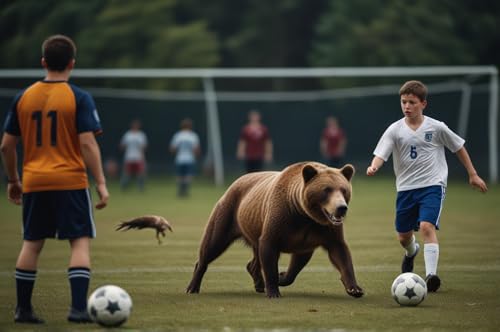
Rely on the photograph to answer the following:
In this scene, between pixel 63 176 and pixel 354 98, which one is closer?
pixel 63 176

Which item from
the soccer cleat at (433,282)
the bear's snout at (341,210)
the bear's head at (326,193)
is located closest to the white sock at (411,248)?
the soccer cleat at (433,282)

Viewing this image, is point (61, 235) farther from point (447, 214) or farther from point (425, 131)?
point (447, 214)

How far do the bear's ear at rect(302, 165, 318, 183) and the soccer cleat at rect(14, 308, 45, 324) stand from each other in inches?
104

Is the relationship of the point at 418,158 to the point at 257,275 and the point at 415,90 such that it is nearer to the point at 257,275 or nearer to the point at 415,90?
the point at 415,90

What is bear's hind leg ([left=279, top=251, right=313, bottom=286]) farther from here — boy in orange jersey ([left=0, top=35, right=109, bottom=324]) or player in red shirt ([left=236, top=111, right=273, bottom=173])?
player in red shirt ([left=236, top=111, right=273, bottom=173])

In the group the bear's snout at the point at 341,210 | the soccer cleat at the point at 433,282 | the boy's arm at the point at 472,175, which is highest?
the bear's snout at the point at 341,210

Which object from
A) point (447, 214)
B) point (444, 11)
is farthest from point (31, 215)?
point (444, 11)

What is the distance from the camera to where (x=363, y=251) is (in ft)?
47.0

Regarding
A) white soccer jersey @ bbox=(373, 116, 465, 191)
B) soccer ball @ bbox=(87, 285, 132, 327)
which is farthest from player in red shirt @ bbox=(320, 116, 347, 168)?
soccer ball @ bbox=(87, 285, 132, 327)

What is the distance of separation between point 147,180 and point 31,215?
29845 millimetres

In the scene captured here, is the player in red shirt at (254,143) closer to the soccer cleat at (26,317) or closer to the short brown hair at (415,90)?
the short brown hair at (415,90)

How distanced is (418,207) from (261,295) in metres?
1.80

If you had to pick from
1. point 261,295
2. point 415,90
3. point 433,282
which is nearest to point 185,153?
point 415,90

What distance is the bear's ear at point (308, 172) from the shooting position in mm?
9242
